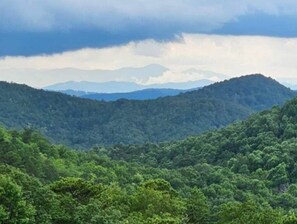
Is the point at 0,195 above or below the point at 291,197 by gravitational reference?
above

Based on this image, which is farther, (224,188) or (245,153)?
(245,153)

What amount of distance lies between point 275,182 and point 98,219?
241ft

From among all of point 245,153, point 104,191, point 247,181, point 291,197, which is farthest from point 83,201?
point 245,153

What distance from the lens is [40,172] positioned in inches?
3332

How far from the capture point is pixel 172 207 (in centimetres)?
5491

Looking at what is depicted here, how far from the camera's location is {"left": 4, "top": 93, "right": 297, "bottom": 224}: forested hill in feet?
155

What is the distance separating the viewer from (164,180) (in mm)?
70062

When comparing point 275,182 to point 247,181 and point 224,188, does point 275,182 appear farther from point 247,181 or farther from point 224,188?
A: point 224,188

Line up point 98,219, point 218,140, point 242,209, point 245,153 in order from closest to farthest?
point 98,219 → point 242,209 → point 245,153 → point 218,140

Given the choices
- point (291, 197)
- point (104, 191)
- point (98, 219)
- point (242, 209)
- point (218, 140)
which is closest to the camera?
point (98, 219)

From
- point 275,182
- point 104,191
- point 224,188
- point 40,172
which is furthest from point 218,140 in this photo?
point 104,191

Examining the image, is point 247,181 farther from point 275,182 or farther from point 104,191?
point 104,191

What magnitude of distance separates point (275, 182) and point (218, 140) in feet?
151

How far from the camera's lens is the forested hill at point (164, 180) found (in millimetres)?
47250
